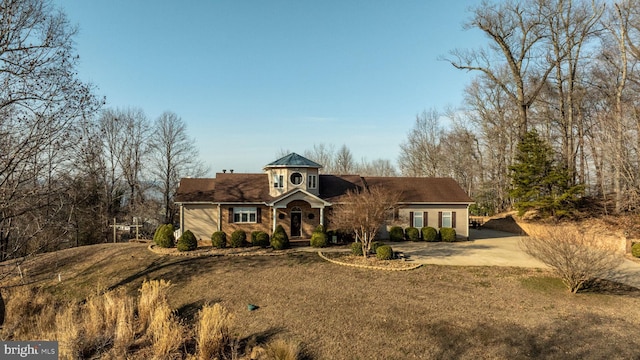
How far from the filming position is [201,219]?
73.8 feet

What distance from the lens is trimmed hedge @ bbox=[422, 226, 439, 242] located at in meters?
22.7

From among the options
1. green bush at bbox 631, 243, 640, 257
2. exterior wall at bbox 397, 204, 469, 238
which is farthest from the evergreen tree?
green bush at bbox 631, 243, 640, 257

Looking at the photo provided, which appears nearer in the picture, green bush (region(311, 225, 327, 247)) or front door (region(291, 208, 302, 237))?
green bush (region(311, 225, 327, 247))

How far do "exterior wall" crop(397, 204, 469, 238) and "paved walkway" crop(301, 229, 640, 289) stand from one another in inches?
42.4

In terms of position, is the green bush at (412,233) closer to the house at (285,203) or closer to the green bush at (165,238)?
the house at (285,203)

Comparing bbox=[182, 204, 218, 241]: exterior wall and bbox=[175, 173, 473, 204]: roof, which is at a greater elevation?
bbox=[175, 173, 473, 204]: roof

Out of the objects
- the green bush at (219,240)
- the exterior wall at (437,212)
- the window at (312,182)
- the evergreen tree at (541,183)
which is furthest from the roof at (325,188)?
the evergreen tree at (541,183)

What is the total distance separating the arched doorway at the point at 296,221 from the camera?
23.2 metres

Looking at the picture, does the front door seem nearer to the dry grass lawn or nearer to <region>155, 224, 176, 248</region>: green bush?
the dry grass lawn

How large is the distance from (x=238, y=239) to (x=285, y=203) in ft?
12.3

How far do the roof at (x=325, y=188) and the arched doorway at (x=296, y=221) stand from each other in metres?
1.83

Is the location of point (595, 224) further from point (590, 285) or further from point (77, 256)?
point (77, 256)

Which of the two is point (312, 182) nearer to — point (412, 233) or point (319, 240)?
Result: point (319, 240)

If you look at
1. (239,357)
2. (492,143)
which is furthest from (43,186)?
(492,143)
